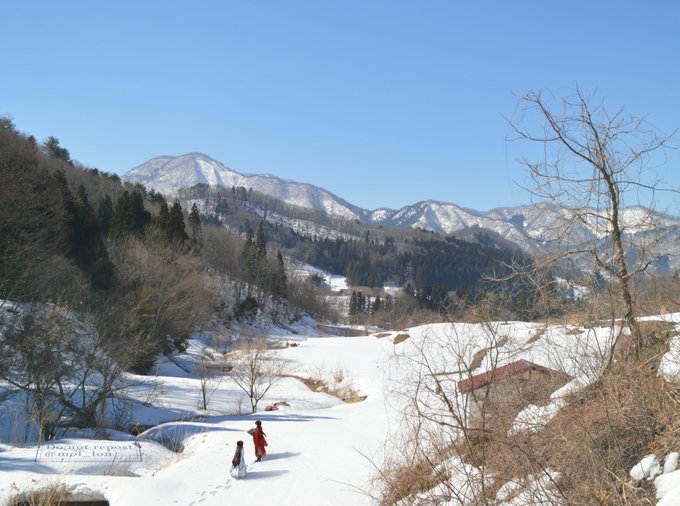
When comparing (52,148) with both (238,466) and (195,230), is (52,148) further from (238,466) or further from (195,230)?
(238,466)

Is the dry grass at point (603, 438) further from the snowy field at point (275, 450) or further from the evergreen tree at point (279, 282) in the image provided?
the evergreen tree at point (279, 282)

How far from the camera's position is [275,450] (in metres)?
14.4

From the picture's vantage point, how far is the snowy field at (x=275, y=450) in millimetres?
5695

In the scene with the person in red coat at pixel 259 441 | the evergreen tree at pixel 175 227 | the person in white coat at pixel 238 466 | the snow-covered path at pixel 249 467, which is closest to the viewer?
the snow-covered path at pixel 249 467

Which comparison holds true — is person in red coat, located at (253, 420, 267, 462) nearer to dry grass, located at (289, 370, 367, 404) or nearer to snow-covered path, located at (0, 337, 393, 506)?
snow-covered path, located at (0, 337, 393, 506)

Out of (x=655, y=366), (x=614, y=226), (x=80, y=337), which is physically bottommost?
(x=80, y=337)

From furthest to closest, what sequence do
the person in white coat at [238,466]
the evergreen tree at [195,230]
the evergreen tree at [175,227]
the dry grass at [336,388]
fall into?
the evergreen tree at [195,230] < the evergreen tree at [175,227] < the dry grass at [336,388] < the person in white coat at [238,466]

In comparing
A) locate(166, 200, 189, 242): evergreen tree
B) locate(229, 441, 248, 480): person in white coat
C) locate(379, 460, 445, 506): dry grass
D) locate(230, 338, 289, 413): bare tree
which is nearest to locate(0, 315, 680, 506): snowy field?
locate(229, 441, 248, 480): person in white coat

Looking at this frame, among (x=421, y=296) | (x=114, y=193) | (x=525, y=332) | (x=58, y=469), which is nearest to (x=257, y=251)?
(x=114, y=193)

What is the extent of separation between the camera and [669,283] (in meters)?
5.22

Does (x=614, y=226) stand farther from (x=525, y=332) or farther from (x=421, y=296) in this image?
(x=421, y=296)

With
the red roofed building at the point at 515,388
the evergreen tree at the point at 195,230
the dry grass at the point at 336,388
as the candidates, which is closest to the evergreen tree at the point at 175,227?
the evergreen tree at the point at 195,230

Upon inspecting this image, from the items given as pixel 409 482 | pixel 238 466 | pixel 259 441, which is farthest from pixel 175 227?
pixel 409 482

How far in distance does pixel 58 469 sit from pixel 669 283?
1220 centimetres
